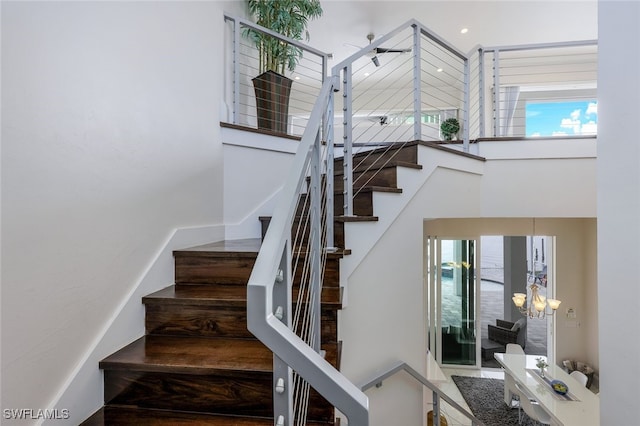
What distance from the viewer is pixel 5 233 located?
3.23 ft

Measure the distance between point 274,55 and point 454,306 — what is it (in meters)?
5.81

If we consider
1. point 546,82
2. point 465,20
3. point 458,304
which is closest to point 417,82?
point 465,20

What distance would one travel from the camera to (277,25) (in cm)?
309

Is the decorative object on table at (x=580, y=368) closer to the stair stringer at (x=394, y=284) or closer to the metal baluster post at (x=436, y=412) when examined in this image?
the metal baluster post at (x=436, y=412)

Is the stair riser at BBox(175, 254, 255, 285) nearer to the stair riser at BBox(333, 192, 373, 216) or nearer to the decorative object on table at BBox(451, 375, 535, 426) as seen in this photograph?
the stair riser at BBox(333, 192, 373, 216)

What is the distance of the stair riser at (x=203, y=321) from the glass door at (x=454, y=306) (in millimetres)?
4836

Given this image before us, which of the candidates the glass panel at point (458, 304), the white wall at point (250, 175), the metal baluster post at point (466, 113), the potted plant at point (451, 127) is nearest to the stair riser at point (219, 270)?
the white wall at point (250, 175)

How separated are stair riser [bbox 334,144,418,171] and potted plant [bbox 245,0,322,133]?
2.43ft

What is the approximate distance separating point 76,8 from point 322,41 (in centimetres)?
442

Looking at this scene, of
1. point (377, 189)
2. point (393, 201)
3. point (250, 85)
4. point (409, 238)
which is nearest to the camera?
point (377, 189)

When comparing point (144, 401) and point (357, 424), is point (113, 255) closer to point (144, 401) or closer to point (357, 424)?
point (144, 401)

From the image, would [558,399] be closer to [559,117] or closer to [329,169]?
[329,169]

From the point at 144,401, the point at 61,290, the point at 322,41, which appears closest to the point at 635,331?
the point at 144,401

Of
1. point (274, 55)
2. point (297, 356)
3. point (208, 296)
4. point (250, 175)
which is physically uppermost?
point (274, 55)
